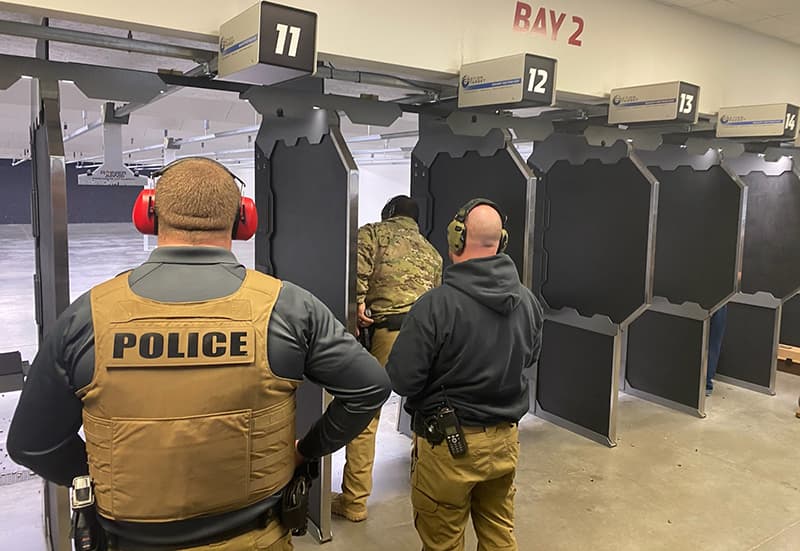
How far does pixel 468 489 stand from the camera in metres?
2.15

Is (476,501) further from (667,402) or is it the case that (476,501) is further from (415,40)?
(667,402)

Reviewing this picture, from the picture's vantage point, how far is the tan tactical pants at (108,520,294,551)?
1403mm

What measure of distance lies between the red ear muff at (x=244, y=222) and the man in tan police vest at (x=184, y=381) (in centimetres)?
12

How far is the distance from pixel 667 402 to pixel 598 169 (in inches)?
79.0

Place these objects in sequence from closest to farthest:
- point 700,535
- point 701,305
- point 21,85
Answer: point 700,535, point 21,85, point 701,305

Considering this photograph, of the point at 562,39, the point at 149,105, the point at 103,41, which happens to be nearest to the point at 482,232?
the point at 103,41

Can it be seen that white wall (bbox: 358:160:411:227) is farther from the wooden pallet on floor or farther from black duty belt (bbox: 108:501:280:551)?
black duty belt (bbox: 108:501:280:551)

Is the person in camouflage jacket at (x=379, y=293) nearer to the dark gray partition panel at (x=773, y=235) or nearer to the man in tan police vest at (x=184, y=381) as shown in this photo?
the man in tan police vest at (x=184, y=381)

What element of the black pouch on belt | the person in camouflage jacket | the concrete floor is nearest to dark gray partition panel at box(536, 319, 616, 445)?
the concrete floor

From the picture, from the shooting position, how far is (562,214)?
425 cm

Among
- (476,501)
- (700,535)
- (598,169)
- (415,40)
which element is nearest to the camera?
(476,501)

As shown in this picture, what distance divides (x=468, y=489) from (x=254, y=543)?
0.88 m

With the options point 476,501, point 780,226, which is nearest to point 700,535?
point 476,501

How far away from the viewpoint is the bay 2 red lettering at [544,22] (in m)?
3.69
